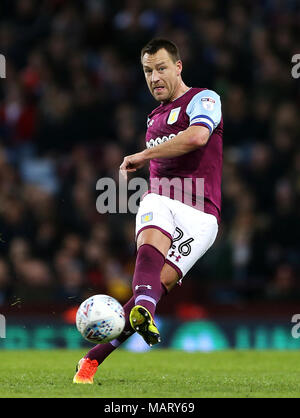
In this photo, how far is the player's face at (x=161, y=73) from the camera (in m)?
6.29

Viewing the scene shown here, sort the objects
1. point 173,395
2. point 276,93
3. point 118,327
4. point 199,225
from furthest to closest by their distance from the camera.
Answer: point 276,93, point 199,225, point 118,327, point 173,395

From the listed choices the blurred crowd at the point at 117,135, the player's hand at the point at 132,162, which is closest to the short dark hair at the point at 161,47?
the player's hand at the point at 132,162

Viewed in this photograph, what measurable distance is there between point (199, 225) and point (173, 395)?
1344 mm

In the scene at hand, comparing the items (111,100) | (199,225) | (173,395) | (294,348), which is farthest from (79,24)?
(173,395)

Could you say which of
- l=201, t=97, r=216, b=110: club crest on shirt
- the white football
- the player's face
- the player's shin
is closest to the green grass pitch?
the player's shin

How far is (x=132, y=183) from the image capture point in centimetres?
1113

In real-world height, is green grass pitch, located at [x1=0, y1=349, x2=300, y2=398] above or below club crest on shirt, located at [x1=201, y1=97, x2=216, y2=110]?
below

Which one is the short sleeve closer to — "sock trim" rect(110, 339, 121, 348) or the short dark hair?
the short dark hair

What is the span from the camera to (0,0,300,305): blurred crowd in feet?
34.7

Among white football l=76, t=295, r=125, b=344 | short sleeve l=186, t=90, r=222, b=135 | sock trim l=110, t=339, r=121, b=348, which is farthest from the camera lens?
sock trim l=110, t=339, r=121, b=348

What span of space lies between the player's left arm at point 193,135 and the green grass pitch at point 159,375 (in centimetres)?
138

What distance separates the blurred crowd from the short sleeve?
4.38 meters

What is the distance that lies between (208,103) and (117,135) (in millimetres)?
6302

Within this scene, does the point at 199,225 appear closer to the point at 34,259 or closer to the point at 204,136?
the point at 204,136
